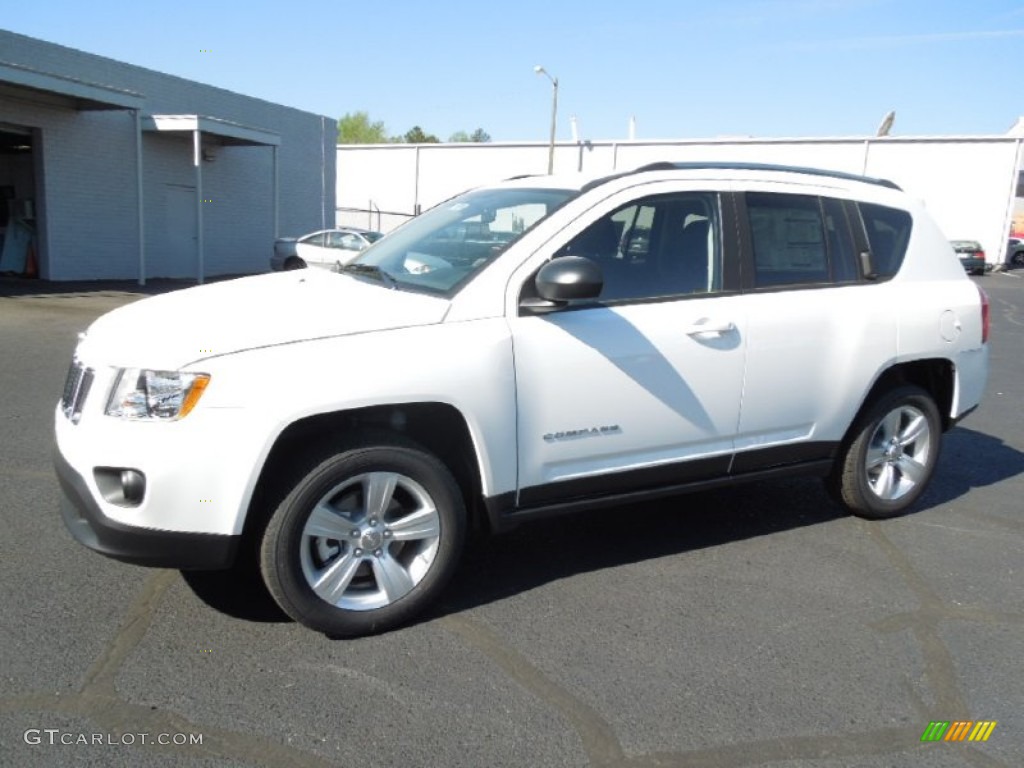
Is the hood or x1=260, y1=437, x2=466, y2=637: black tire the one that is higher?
the hood

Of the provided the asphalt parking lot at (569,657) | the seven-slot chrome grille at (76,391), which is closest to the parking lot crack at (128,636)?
the asphalt parking lot at (569,657)

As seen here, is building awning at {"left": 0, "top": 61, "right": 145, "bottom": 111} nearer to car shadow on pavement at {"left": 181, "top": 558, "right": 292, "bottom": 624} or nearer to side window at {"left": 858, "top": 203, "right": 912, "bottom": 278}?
car shadow on pavement at {"left": 181, "top": 558, "right": 292, "bottom": 624}

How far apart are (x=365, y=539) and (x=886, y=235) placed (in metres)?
3.44

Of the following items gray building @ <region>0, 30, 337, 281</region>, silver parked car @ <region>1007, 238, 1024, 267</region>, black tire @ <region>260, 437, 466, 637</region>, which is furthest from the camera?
silver parked car @ <region>1007, 238, 1024, 267</region>

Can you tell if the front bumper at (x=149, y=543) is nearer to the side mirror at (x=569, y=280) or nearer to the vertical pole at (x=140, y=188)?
the side mirror at (x=569, y=280)

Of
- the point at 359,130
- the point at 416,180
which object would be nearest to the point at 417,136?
the point at 359,130

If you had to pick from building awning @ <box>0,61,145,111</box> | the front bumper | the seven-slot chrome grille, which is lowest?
the front bumper

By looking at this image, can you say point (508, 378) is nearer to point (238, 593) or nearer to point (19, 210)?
point (238, 593)

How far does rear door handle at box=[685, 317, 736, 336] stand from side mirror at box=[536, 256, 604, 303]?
0.68m

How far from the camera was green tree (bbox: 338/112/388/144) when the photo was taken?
87438mm

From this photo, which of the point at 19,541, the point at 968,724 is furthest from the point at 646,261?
the point at 19,541

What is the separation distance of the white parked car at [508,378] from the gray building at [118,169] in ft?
49.0

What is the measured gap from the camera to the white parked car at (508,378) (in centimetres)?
298

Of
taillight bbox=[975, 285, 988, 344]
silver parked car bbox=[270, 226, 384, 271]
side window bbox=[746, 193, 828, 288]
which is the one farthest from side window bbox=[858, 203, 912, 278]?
silver parked car bbox=[270, 226, 384, 271]
